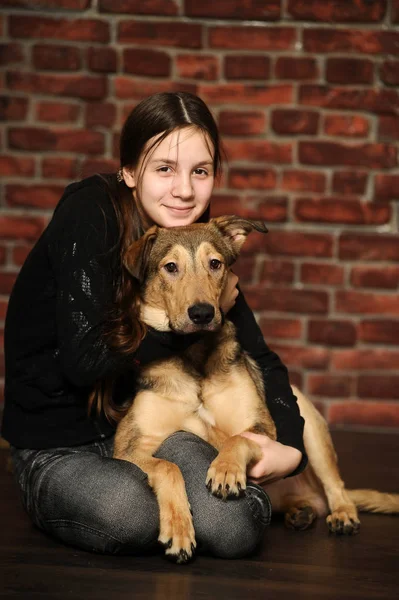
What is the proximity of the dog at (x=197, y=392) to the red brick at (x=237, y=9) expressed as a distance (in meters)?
1.95

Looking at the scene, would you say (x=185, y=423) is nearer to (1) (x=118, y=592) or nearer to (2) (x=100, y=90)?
(1) (x=118, y=592)

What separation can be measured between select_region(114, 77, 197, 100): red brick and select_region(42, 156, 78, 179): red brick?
17.8 inches

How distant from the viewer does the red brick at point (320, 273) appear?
4.50 m

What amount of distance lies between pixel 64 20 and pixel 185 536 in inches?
120

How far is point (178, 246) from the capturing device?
264 centimetres

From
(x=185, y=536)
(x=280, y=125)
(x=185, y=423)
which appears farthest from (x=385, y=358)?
(x=185, y=536)

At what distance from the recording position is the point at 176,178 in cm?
274

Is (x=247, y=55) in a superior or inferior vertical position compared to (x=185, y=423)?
superior

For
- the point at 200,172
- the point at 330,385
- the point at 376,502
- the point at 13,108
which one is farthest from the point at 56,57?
the point at 376,502

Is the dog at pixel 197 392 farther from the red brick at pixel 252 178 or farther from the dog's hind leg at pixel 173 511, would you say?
the red brick at pixel 252 178

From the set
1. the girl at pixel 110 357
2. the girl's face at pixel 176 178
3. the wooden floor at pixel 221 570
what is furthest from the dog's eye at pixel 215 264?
the wooden floor at pixel 221 570

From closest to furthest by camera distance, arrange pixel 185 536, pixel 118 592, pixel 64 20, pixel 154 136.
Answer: pixel 118 592, pixel 185 536, pixel 154 136, pixel 64 20

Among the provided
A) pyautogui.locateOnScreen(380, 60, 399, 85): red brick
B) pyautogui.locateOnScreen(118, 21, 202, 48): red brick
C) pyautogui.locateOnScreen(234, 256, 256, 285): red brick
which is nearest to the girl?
pyautogui.locateOnScreen(234, 256, 256, 285): red brick

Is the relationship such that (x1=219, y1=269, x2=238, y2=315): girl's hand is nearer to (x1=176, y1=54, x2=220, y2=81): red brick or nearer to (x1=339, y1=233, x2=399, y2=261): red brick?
(x1=339, y1=233, x2=399, y2=261): red brick
